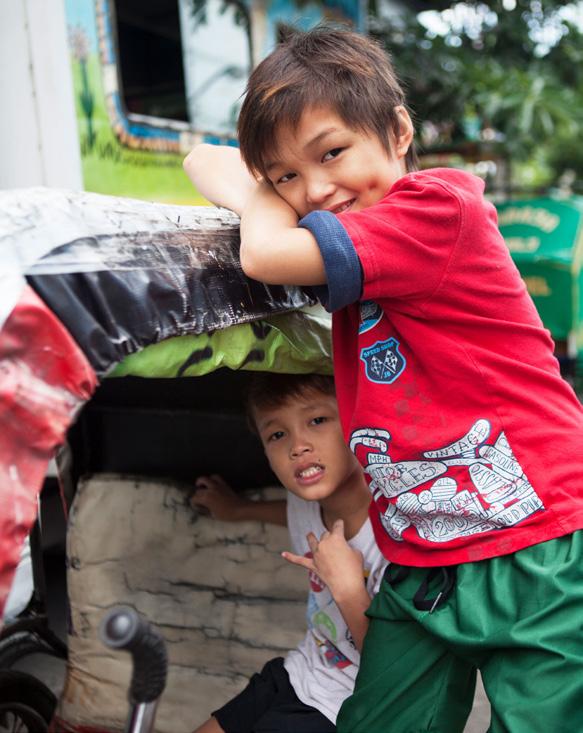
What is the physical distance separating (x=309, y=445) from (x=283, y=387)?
151 millimetres

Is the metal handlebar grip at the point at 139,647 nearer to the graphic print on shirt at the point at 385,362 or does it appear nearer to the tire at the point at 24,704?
the graphic print on shirt at the point at 385,362

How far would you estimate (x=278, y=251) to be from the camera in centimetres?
123

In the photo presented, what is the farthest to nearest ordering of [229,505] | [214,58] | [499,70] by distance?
[499,70] → [214,58] → [229,505]

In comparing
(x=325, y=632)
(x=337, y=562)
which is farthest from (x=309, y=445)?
(x=325, y=632)

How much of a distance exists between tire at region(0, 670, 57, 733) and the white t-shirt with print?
2.18 feet

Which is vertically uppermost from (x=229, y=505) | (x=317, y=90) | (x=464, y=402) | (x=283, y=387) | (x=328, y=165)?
(x=317, y=90)

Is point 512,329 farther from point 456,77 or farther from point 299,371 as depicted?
point 456,77

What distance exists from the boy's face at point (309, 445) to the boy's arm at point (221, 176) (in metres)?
0.47

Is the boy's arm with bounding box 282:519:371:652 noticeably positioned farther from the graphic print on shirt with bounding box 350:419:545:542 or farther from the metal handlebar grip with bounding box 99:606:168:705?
the metal handlebar grip with bounding box 99:606:168:705

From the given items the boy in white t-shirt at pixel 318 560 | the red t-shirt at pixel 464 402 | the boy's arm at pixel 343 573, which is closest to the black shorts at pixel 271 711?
the boy in white t-shirt at pixel 318 560

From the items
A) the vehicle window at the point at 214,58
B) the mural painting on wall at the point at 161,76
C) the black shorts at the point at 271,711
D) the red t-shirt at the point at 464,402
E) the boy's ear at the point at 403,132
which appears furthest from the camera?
the vehicle window at the point at 214,58

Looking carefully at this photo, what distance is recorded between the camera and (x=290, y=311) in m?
1.48

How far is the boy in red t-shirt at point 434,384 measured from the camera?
1.23 meters

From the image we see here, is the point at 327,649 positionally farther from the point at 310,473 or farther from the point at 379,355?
the point at 379,355
